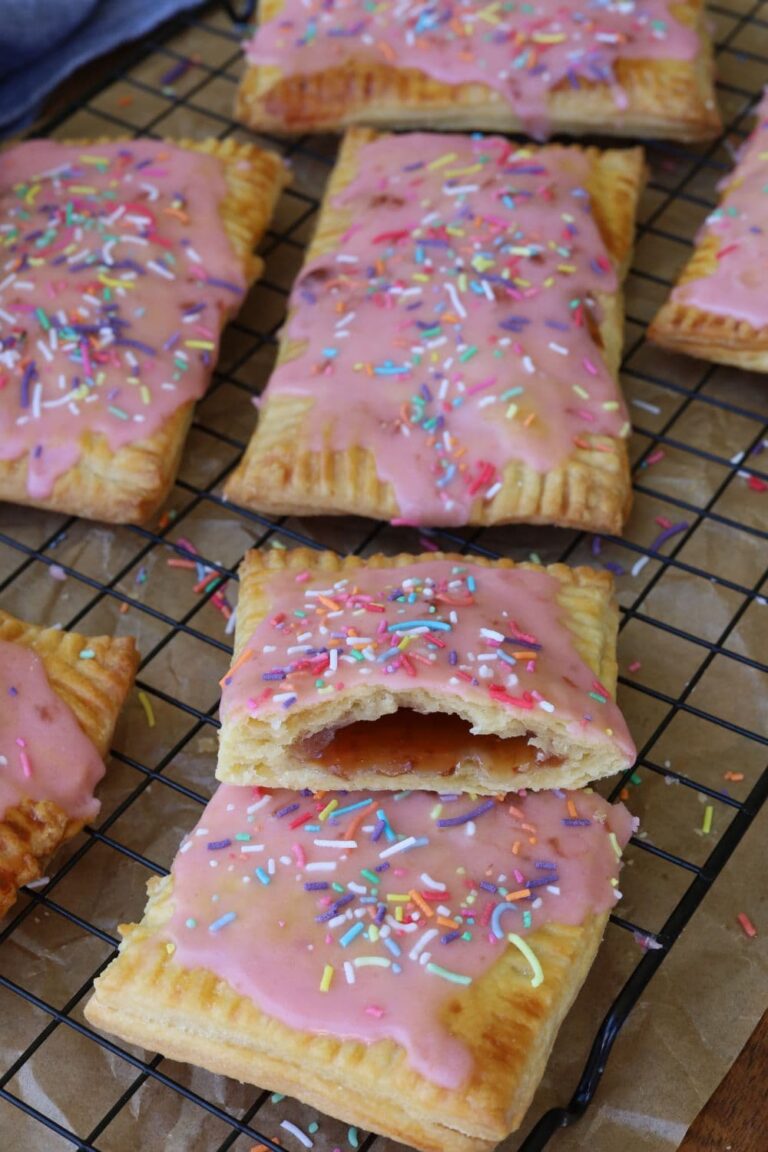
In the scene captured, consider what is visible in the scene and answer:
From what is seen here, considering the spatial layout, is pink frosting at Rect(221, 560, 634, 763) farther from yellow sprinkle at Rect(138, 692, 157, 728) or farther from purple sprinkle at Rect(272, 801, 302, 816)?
yellow sprinkle at Rect(138, 692, 157, 728)

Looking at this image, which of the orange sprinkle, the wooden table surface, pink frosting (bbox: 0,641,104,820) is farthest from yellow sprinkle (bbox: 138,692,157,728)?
the wooden table surface

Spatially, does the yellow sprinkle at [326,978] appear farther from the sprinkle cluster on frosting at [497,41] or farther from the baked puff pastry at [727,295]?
the sprinkle cluster on frosting at [497,41]

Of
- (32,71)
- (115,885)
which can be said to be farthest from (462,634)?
(32,71)

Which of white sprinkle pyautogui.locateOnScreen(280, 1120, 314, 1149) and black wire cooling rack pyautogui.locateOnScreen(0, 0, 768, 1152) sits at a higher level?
black wire cooling rack pyautogui.locateOnScreen(0, 0, 768, 1152)

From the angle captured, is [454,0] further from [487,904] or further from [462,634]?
[487,904]

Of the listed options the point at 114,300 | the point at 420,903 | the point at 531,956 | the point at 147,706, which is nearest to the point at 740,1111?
the point at 531,956

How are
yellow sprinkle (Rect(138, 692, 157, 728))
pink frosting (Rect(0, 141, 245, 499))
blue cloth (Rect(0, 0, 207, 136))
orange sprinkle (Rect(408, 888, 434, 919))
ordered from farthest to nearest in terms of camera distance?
blue cloth (Rect(0, 0, 207, 136))
pink frosting (Rect(0, 141, 245, 499))
yellow sprinkle (Rect(138, 692, 157, 728))
orange sprinkle (Rect(408, 888, 434, 919))

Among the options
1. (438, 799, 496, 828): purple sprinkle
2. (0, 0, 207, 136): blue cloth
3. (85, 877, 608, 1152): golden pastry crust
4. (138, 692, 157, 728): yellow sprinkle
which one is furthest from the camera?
(0, 0, 207, 136): blue cloth
